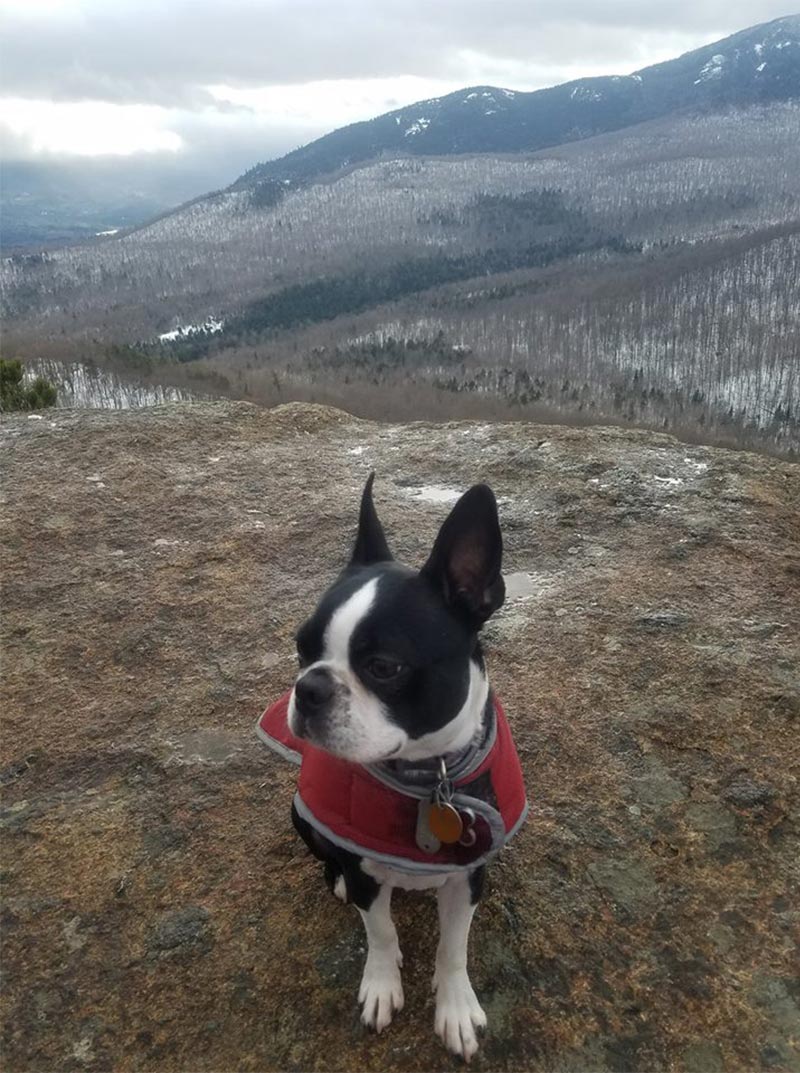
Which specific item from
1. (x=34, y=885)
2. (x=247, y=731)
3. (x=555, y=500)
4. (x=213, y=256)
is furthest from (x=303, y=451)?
(x=213, y=256)

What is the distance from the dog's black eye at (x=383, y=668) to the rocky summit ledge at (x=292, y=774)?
1.19 metres

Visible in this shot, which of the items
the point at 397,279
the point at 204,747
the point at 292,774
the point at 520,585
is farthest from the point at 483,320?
the point at 292,774

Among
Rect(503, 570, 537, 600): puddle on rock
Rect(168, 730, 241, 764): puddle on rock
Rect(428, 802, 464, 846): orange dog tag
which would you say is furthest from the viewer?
Rect(503, 570, 537, 600): puddle on rock

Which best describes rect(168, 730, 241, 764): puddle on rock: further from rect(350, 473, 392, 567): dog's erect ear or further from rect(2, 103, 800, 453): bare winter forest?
rect(2, 103, 800, 453): bare winter forest

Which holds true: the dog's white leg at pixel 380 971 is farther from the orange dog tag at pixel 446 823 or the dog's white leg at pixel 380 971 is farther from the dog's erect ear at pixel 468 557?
the dog's erect ear at pixel 468 557

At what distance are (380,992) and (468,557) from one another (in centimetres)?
151

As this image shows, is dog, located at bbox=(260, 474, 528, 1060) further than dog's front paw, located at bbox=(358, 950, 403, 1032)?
No

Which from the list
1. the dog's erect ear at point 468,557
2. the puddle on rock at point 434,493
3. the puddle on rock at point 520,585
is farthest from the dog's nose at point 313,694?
the puddle on rock at point 434,493

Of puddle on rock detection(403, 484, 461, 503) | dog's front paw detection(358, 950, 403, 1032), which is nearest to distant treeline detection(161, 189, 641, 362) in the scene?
puddle on rock detection(403, 484, 461, 503)

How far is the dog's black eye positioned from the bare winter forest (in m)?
72.9

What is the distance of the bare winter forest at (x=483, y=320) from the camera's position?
8969cm

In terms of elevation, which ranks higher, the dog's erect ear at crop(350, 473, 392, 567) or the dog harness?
the dog's erect ear at crop(350, 473, 392, 567)

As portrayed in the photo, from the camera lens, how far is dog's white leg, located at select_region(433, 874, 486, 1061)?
8.69ft

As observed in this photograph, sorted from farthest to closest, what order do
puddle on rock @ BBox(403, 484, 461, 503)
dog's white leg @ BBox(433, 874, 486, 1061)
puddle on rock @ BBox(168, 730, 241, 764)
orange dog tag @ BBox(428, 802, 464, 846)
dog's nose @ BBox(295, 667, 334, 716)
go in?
puddle on rock @ BBox(403, 484, 461, 503) < puddle on rock @ BBox(168, 730, 241, 764) < dog's white leg @ BBox(433, 874, 486, 1061) < orange dog tag @ BBox(428, 802, 464, 846) < dog's nose @ BBox(295, 667, 334, 716)
